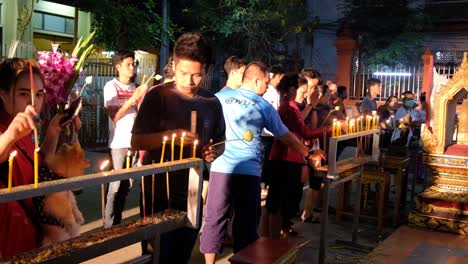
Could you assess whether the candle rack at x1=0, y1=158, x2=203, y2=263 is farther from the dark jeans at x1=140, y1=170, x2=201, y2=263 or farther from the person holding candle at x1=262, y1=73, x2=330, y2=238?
the person holding candle at x1=262, y1=73, x2=330, y2=238

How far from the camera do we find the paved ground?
4.80 m

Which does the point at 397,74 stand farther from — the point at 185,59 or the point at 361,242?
Result: the point at 185,59

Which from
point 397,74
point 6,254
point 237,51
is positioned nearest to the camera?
Answer: point 6,254

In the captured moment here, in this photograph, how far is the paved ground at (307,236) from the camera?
4.80 meters

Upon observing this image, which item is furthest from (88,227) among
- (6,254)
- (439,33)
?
(439,33)

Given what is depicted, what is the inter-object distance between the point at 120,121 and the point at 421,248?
3153mm

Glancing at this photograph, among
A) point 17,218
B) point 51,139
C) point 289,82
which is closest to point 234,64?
point 289,82

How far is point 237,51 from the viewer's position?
57.9 ft

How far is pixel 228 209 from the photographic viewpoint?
13.0ft

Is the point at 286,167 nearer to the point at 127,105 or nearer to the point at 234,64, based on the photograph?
the point at 234,64

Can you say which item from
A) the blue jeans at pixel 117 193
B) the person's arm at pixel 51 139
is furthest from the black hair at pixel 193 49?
the blue jeans at pixel 117 193

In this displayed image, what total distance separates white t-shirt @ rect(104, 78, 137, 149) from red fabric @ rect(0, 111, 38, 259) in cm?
268

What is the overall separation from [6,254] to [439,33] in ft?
62.5

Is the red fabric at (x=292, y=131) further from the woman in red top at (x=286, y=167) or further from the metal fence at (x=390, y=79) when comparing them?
the metal fence at (x=390, y=79)
